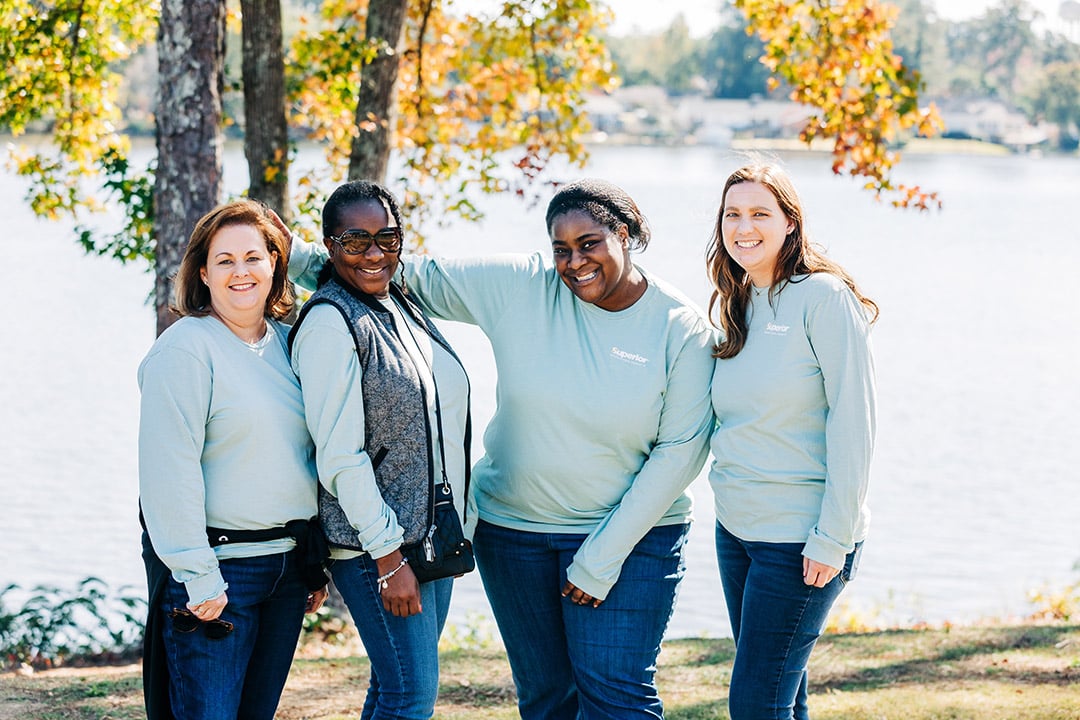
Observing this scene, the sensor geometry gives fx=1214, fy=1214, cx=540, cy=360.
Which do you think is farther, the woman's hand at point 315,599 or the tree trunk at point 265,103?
the tree trunk at point 265,103

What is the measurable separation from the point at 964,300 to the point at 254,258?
28384mm

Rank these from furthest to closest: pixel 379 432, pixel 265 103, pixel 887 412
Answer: pixel 887 412 < pixel 265 103 < pixel 379 432

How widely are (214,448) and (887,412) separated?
17.0 metres

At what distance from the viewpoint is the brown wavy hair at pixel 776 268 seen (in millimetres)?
3783

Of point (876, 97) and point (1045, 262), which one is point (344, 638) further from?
point (1045, 262)

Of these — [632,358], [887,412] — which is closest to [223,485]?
[632,358]

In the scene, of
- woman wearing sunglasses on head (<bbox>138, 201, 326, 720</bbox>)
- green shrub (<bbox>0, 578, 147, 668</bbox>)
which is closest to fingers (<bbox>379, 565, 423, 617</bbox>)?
woman wearing sunglasses on head (<bbox>138, 201, 326, 720</bbox>)

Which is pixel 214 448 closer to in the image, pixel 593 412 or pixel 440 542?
pixel 440 542

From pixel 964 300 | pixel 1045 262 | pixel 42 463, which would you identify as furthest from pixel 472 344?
pixel 1045 262

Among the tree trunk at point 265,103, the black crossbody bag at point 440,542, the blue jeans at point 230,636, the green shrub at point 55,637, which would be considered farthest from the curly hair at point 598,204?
the green shrub at point 55,637

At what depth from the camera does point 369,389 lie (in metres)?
3.49

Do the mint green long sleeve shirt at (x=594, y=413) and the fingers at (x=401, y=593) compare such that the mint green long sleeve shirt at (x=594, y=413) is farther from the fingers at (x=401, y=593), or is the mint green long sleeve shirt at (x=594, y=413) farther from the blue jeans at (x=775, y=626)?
the fingers at (x=401, y=593)

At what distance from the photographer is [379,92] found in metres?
8.04

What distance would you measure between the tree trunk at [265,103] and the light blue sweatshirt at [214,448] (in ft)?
12.9
